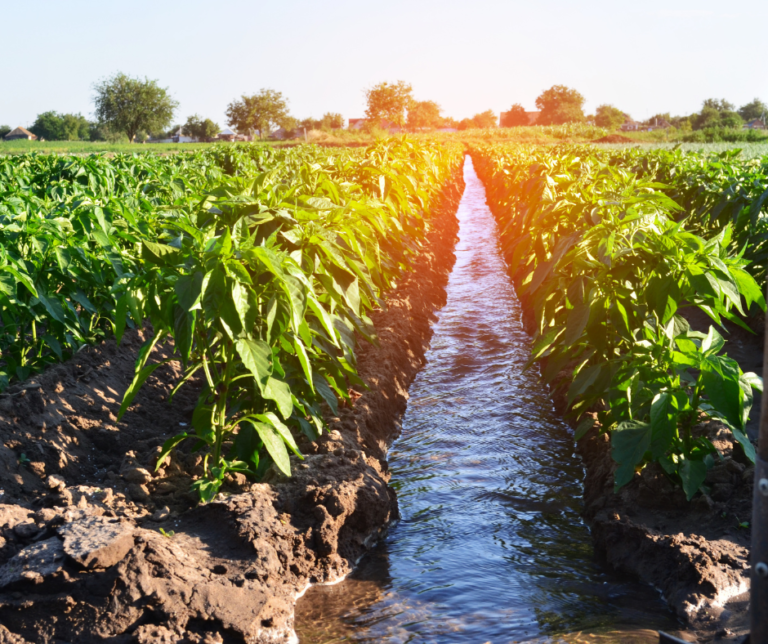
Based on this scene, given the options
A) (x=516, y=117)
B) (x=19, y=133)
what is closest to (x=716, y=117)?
(x=516, y=117)

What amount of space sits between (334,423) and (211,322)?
1593 mm

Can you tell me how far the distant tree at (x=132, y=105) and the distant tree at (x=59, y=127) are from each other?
126 feet

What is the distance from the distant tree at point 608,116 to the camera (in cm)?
9312

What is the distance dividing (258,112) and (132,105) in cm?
1309

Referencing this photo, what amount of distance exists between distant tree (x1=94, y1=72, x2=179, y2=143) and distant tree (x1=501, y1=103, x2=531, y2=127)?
6424cm

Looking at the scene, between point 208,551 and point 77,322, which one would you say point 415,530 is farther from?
point 77,322

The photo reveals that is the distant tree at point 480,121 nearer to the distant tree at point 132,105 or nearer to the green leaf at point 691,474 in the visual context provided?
the distant tree at point 132,105

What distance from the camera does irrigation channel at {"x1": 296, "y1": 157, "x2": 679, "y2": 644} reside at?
9.39 feet

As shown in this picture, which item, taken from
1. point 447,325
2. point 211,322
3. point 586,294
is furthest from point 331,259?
point 447,325

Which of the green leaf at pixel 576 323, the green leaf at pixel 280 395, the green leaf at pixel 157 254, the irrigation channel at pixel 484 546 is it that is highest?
the green leaf at pixel 157 254

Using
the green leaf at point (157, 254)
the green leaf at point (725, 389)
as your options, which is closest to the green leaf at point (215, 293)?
the green leaf at point (157, 254)

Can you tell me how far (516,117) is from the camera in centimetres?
11838

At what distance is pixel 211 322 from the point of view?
2812 millimetres

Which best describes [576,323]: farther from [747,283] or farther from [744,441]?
[744,441]
